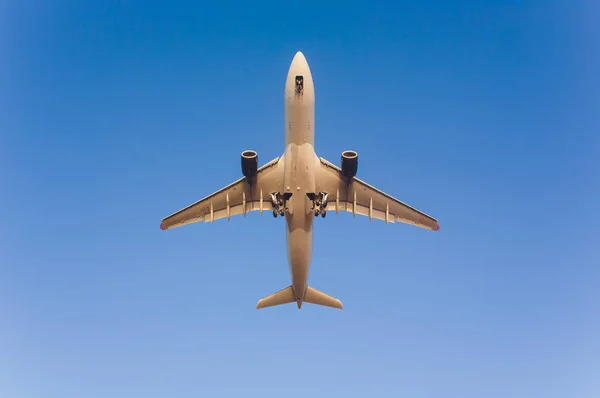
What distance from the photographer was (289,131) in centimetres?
4344

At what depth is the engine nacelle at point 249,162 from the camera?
4534 cm

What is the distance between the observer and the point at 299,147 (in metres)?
43.3

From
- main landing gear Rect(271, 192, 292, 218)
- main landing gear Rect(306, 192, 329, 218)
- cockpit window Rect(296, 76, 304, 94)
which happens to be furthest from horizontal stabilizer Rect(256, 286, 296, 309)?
cockpit window Rect(296, 76, 304, 94)

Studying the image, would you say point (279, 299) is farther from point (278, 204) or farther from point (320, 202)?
point (320, 202)

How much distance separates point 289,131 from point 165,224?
39.0 ft

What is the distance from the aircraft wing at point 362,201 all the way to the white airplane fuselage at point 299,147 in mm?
1967

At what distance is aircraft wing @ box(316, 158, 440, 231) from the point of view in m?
46.9

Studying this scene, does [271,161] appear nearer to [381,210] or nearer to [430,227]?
[381,210]

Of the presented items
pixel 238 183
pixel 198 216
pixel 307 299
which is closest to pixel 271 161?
pixel 238 183

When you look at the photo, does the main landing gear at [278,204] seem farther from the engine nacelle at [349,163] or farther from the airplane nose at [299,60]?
the airplane nose at [299,60]

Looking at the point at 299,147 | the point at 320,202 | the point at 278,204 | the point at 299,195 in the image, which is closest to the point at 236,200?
the point at 278,204

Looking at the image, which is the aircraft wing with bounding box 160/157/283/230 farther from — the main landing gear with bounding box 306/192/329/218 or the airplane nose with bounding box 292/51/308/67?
the airplane nose with bounding box 292/51/308/67

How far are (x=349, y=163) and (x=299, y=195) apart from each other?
385 cm

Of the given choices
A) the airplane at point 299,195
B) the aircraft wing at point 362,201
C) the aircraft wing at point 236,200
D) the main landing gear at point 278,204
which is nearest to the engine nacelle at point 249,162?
the airplane at point 299,195
